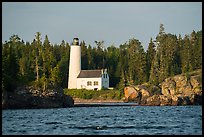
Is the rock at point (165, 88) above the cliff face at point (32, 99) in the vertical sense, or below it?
above

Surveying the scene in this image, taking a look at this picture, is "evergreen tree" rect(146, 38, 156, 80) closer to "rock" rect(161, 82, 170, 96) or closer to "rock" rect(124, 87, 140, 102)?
"rock" rect(124, 87, 140, 102)

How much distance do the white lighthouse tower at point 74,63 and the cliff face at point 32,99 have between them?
33.7 m

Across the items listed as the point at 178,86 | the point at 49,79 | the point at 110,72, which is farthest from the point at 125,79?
the point at 49,79

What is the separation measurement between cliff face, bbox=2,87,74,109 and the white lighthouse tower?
33.7m

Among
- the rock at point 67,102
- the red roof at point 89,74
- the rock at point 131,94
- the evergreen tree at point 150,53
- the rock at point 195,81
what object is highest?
the evergreen tree at point 150,53

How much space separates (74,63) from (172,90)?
25142mm

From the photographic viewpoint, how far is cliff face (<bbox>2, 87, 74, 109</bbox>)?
226 ft

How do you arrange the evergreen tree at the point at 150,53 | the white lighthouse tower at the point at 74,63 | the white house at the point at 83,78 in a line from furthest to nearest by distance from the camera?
the evergreen tree at the point at 150,53, the white house at the point at 83,78, the white lighthouse tower at the point at 74,63

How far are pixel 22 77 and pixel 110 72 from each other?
49843 millimetres

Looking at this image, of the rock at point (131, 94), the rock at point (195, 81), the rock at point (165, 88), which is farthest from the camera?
the rock at point (131, 94)

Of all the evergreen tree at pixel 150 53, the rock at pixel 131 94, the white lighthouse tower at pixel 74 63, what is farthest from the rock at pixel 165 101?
the evergreen tree at pixel 150 53

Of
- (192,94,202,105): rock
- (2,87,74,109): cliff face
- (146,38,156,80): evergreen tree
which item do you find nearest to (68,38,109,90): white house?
(146,38,156,80): evergreen tree

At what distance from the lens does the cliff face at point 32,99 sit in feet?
226

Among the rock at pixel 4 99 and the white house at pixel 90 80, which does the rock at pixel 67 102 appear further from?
the white house at pixel 90 80
